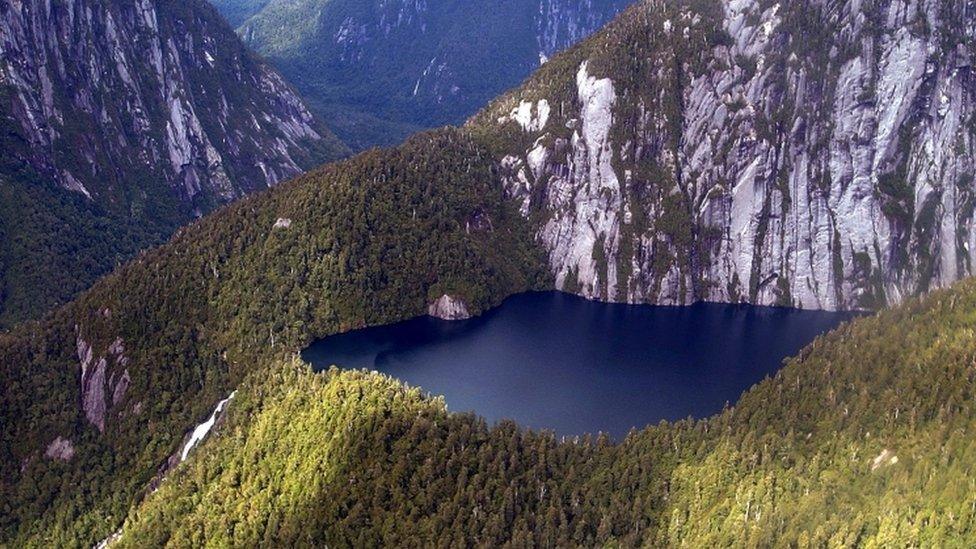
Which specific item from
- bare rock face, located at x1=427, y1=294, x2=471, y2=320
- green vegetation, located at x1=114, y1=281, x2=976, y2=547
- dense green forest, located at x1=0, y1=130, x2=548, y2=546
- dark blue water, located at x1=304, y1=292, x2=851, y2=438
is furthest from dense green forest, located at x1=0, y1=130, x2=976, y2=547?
dark blue water, located at x1=304, y1=292, x2=851, y2=438

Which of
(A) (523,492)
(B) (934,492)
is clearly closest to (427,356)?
(A) (523,492)

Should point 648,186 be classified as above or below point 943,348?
above

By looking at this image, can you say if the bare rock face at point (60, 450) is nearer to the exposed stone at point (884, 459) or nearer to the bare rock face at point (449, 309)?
the bare rock face at point (449, 309)

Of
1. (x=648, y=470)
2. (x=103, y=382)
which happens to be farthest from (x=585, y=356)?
(x=103, y=382)

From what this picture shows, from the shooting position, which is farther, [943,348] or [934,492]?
[943,348]

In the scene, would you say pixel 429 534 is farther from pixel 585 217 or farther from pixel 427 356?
pixel 585 217

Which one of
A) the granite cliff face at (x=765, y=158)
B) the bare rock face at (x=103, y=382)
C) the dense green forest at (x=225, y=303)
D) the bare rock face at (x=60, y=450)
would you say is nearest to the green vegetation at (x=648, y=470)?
the dense green forest at (x=225, y=303)

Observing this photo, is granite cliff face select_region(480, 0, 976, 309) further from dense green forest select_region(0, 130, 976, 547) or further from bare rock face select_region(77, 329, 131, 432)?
bare rock face select_region(77, 329, 131, 432)
